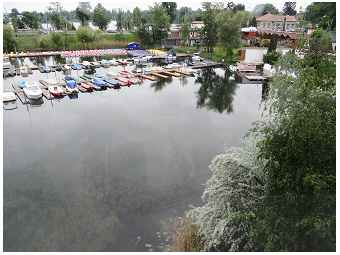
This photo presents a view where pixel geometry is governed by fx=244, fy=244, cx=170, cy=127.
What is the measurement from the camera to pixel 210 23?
49.4 metres

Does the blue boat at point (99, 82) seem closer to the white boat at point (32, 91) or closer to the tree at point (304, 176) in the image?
the white boat at point (32, 91)

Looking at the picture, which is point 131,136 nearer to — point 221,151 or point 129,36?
point 221,151

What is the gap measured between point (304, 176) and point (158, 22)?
61751 millimetres

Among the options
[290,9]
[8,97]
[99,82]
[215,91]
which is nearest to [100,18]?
[99,82]

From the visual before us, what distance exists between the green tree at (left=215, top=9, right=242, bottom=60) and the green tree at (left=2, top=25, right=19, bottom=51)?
43.9 metres

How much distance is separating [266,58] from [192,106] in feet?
71.9

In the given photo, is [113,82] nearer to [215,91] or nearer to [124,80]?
[124,80]

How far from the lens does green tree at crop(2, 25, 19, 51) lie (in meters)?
51.9

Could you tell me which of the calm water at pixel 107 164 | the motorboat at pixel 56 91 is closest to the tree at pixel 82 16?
the motorboat at pixel 56 91

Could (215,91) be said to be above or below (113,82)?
below

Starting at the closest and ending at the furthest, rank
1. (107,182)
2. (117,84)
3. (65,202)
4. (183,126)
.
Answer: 1. (65,202)
2. (107,182)
3. (183,126)
4. (117,84)

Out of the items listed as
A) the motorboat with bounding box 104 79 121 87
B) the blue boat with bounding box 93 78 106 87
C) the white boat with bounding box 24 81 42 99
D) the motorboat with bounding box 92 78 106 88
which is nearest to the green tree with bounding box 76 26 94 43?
the motorboat with bounding box 104 79 121 87

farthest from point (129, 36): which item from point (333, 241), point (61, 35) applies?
point (333, 241)

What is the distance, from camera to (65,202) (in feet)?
38.5
